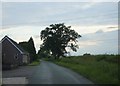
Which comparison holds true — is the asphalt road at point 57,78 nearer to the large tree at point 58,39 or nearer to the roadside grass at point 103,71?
the roadside grass at point 103,71

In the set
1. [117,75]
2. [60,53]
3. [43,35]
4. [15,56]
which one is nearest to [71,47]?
[60,53]

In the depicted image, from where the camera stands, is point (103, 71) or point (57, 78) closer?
point (57, 78)

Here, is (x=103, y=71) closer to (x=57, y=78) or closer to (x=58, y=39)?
(x=57, y=78)

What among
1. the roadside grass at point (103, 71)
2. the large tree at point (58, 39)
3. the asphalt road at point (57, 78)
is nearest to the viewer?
the roadside grass at point (103, 71)

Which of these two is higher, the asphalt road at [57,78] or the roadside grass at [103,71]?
the roadside grass at [103,71]

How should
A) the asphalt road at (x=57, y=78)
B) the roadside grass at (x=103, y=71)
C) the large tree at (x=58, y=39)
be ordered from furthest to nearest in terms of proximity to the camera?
the large tree at (x=58, y=39) < the asphalt road at (x=57, y=78) < the roadside grass at (x=103, y=71)

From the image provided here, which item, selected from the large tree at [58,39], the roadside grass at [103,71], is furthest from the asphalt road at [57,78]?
the large tree at [58,39]

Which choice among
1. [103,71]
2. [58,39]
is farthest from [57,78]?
[58,39]

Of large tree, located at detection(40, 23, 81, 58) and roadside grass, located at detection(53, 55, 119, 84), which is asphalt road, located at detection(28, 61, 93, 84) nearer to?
roadside grass, located at detection(53, 55, 119, 84)

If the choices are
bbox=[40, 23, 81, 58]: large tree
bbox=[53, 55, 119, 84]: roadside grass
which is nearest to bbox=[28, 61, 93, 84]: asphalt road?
bbox=[53, 55, 119, 84]: roadside grass

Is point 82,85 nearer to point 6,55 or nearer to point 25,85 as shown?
point 25,85

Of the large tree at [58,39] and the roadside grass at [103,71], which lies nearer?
the roadside grass at [103,71]

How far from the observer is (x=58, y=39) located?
355ft

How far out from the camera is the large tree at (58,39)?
107938 mm
